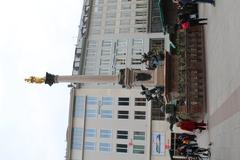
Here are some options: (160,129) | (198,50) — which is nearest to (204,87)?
(198,50)

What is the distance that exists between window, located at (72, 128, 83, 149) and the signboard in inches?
488

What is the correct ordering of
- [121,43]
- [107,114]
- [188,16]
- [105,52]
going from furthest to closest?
[105,52]
[121,43]
[107,114]
[188,16]

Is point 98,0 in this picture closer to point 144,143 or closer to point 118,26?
point 118,26

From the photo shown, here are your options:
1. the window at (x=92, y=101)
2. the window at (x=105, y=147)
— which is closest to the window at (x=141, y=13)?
the window at (x=92, y=101)

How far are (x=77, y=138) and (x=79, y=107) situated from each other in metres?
5.23

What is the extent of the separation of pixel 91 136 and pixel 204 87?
39.6m

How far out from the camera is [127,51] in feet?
246

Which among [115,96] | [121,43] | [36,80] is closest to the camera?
[36,80]

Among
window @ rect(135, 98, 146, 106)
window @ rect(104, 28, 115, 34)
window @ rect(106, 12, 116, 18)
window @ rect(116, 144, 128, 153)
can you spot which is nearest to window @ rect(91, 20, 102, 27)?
window @ rect(106, 12, 116, 18)

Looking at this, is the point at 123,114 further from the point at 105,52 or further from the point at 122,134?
the point at 105,52

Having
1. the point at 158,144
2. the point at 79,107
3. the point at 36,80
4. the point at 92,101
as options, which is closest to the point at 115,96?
the point at 92,101

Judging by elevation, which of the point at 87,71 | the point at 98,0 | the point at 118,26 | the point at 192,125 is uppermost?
the point at 98,0

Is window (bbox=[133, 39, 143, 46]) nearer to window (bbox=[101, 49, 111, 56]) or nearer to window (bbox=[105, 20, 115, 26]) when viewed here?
window (bbox=[101, 49, 111, 56])

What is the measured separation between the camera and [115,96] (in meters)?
70.4
